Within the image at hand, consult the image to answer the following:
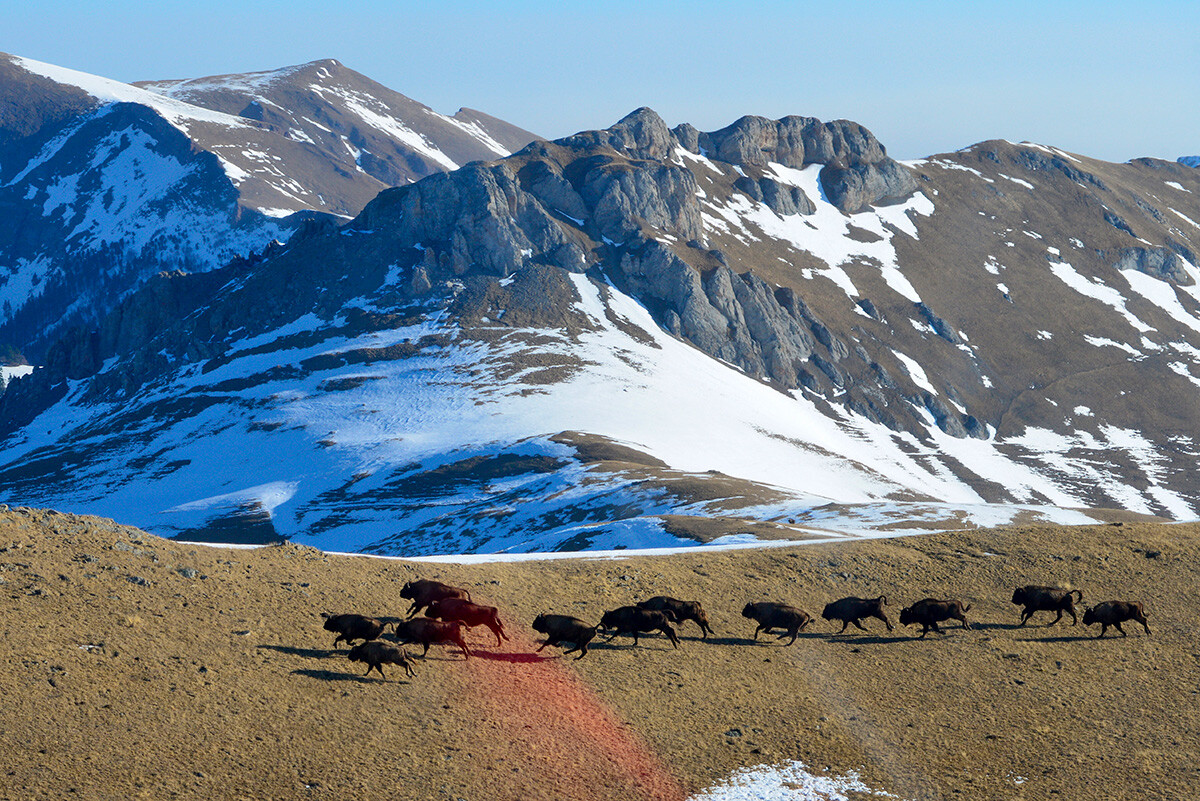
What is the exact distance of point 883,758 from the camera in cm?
2041

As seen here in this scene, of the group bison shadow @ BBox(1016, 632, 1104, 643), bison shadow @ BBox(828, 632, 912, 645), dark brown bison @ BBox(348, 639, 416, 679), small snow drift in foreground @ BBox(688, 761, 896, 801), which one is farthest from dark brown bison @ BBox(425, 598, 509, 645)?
bison shadow @ BBox(1016, 632, 1104, 643)

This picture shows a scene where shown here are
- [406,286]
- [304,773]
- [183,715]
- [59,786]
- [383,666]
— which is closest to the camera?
[59,786]

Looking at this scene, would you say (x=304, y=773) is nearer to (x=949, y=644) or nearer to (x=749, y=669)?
(x=749, y=669)

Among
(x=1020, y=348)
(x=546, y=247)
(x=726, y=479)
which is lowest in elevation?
(x=726, y=479)

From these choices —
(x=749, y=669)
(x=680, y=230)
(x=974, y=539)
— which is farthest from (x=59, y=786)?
(x=680, y=230)

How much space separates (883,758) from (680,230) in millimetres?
166183

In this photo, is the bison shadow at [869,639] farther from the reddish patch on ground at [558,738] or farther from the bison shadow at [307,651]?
the bison shadow at [307,651]

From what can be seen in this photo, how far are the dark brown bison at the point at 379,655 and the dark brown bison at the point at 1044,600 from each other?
55.4 ft

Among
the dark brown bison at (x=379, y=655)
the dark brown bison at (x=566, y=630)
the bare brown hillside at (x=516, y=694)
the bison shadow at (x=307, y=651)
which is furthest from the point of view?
the dark brown bison at (x=566, y=630)

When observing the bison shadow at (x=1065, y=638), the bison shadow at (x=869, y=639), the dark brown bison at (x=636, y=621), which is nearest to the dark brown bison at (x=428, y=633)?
the dark brown bison at (x=636, y=621)

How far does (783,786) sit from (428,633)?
856 centimetres

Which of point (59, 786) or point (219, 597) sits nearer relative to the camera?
point (59, 786)

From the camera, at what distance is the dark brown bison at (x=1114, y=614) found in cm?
2733

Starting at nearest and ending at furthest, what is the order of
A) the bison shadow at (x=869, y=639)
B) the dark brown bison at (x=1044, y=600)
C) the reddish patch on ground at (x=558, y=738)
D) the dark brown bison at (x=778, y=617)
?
the reddish patch on ground at (x=558, y=738)
the dark brown bison at (x=778, y=617)
the bison shadow at (x=869, y=639)
the dark brown bison at (x=1044, y=600)
